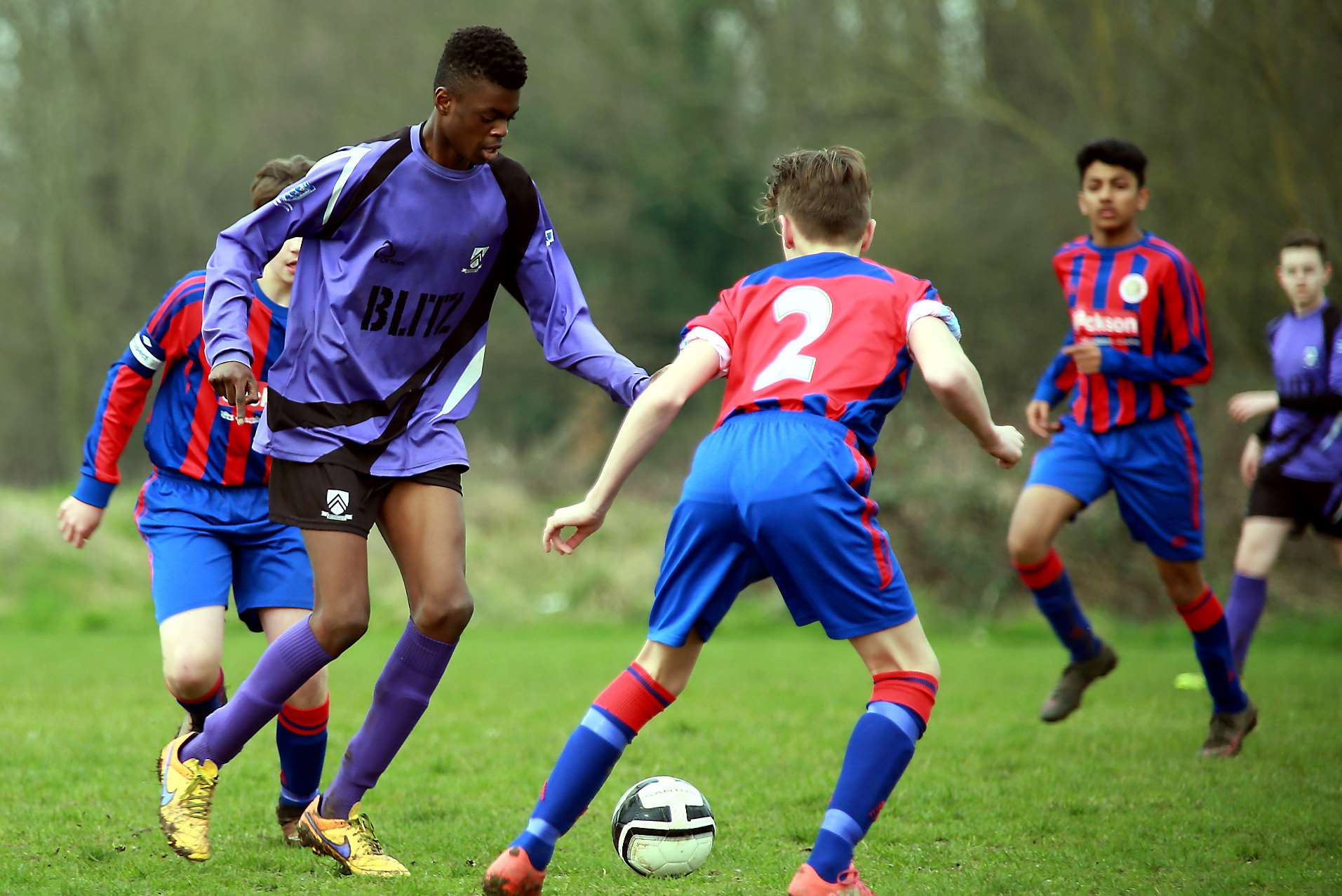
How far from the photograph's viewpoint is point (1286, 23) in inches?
497

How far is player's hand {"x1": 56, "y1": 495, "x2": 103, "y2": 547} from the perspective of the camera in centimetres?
470

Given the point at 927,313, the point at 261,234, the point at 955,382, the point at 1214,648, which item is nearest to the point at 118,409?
the point at 261,234

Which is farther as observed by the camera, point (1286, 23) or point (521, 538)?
point (521, 538)

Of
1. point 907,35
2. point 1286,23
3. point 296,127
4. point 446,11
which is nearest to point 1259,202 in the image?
point 1286,23

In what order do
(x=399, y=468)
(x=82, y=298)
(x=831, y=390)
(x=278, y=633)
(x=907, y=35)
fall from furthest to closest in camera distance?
(x=82, y=298) < (x=907, y=35) < (x=278, y=633) < (x=399, y=468) < (x=831, y=390)

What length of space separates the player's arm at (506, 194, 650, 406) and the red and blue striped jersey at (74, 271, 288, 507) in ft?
2.90

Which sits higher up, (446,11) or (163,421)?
(446,11)

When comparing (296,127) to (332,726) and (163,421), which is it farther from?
(163,421)

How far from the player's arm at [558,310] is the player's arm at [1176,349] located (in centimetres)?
270

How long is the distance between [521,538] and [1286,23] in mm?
8847

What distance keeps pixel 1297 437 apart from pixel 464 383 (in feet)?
15.9

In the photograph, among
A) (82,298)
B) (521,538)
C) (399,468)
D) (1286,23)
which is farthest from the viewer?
(82,298)

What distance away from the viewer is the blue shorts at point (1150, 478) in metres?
5.88

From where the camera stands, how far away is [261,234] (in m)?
3.85
